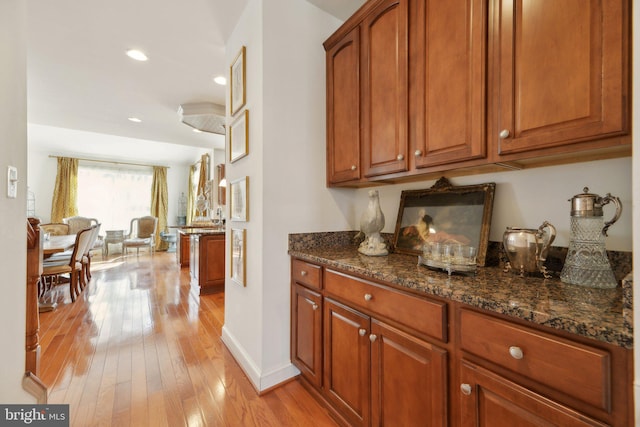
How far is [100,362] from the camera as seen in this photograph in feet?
6.49

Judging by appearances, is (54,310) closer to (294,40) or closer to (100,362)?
(100,362)

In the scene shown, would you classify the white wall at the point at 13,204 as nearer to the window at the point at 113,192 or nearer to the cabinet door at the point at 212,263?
the cabinet door at the point at 212,263

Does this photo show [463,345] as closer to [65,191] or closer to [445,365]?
[445,365]

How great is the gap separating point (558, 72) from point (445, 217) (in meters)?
0.79

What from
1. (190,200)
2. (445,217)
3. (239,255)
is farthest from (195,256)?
(190,200)

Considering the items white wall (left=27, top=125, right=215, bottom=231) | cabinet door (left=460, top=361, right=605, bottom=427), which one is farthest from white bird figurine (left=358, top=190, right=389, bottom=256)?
white wall (left=27, top=125, right=215, bottom=231)

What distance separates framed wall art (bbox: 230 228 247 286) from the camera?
192 cm

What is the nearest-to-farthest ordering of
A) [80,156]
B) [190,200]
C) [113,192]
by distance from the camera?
[80,156], [113,192], [190,200]

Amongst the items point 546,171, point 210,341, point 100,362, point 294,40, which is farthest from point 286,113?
point 100,362

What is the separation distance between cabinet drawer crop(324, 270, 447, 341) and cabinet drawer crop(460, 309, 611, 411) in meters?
0.09

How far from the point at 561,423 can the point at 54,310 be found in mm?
4331

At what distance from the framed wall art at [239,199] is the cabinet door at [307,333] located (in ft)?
2.14

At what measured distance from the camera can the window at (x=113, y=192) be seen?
278 inches

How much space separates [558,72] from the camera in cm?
90
